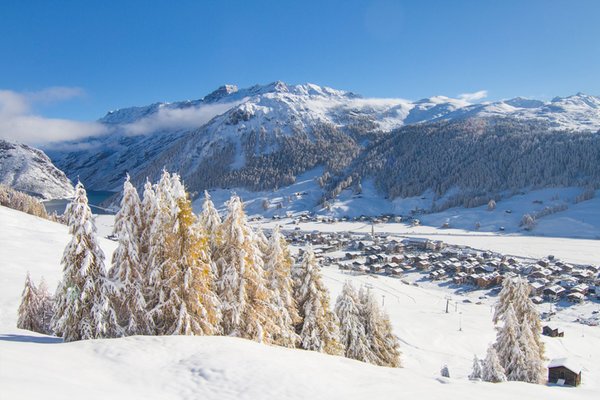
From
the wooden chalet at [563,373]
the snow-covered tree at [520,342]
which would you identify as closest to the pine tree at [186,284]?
the snow-covered tree at [520,342]

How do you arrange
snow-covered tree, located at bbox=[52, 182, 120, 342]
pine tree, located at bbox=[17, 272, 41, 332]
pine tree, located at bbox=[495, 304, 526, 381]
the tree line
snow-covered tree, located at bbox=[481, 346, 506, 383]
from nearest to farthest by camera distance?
snow-covered tree, located at bbox=[52, 182, 120, 342], the tree line, pine tree, located at bbox=[17, 272, 41, 332], snow-covered tree, located at bbox=[481, 346, 506, 383], pine tree, located at bbox=[495, 304, 526, 381]

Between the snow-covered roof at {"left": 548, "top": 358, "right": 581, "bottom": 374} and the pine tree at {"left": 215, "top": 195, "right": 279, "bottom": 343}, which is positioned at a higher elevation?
the pine tree at {"left": 215, "top": 195, "right": 279, "bottom": 343}

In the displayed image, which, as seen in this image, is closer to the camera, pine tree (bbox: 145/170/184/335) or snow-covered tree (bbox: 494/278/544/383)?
pine tree (bbox: 145/170/184/335)

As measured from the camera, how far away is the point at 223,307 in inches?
966

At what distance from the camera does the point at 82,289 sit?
2088 cm

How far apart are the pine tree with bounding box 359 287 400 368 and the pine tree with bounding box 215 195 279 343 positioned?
12634mm

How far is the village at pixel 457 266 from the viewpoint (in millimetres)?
88250

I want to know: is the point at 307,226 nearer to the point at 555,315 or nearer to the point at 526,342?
A: the point at 555,315

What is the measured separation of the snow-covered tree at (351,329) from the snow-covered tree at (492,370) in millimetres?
8466

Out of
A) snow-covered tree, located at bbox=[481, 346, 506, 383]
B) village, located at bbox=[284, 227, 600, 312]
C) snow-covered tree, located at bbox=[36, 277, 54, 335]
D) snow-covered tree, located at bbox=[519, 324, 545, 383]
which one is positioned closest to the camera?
snow-covered tree, located at bbox=[36, 277, 54, 335]

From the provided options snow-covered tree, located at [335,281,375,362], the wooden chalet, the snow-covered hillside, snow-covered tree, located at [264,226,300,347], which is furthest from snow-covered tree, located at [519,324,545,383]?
snow-covered tree, located at [264,226,300,347]

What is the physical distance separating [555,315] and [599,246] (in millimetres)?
69512

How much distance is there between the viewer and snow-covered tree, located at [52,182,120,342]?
20.6 m

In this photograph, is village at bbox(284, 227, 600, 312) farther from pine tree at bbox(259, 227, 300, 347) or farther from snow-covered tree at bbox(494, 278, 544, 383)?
pine tree at bbox(259, 227, 300, 347)
